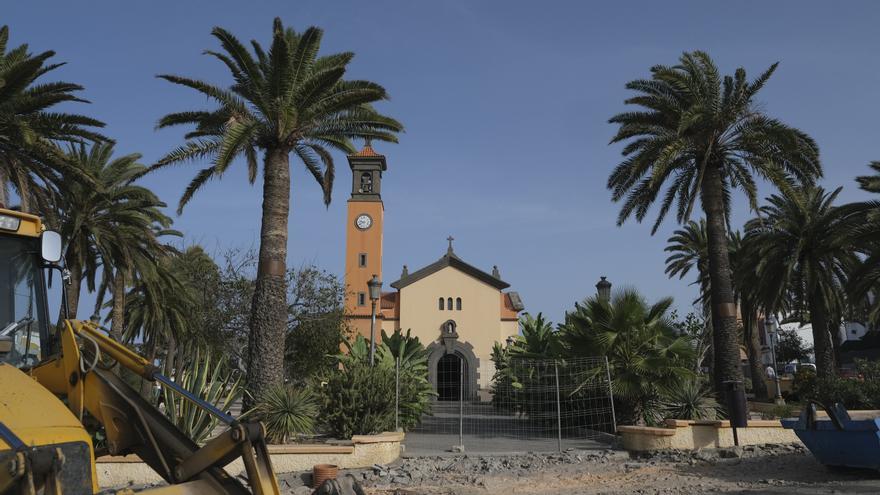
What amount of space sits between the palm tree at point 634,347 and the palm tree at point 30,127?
13344mm

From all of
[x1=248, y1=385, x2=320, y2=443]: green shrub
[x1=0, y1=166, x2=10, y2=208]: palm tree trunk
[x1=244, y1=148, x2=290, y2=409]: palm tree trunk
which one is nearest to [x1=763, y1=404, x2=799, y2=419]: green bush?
[x1=248, y1=385, x2=320, y2=443]: green shrub

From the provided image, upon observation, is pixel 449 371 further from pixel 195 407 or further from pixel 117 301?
pixel 195 407

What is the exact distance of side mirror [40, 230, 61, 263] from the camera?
14.8 feet

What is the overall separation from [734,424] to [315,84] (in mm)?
11639

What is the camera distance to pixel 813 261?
2364 cm

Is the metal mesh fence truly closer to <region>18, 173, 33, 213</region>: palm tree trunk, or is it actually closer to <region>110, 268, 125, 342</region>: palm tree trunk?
<region>18, 173, 33, 213</region>: palm tree trunk

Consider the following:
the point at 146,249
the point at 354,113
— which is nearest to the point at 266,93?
the point at 354,113

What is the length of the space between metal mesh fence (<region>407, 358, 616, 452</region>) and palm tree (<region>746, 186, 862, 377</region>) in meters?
11.8

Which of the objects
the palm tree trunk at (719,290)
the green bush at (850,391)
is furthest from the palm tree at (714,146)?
the green bush at (850,391)

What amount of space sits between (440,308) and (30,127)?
27.5 metres

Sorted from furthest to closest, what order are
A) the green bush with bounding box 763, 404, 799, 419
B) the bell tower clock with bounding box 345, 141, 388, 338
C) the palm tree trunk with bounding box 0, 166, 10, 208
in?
the bell tower clock with bounding box 345, 141, 388, 338 < the green bush with bounding box 763, 404, 799, 419 < the palm tree trunk with bounding box 0, 166, 10, 208

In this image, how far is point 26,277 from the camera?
451 cm

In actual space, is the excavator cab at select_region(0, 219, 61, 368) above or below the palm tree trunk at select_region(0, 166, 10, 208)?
below

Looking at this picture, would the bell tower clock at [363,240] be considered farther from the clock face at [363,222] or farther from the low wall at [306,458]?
the low wall at [306,458]
